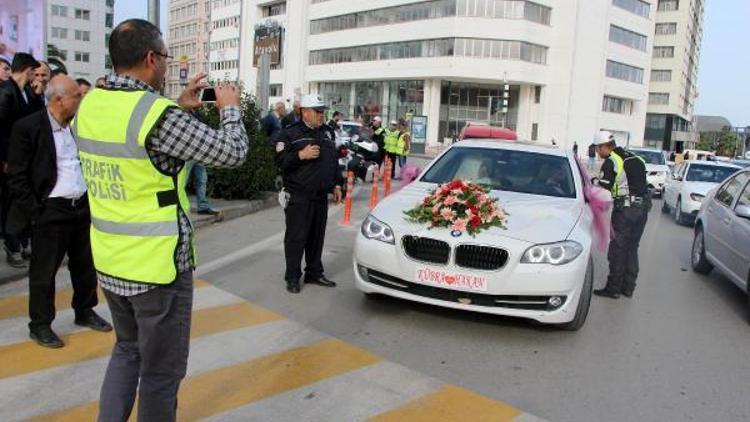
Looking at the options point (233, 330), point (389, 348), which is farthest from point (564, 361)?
point (233, 330)

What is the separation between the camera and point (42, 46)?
35.5 ft

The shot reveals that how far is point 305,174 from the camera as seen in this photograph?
659 cm

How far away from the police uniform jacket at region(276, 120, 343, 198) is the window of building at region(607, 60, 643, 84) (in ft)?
227

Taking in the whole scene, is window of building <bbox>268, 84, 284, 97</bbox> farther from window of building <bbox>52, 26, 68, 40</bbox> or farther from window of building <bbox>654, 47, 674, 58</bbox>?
window of building <bbox>654, 47, 674, 58</bbox>

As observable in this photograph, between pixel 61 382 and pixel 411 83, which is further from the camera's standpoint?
pixel 411 83

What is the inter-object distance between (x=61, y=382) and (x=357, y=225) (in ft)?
23.9

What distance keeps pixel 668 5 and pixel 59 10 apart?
291ft

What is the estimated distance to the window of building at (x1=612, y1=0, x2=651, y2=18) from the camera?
7009cm

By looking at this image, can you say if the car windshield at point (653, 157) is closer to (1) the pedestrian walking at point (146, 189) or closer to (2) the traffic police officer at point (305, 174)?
(2) the traffic police officer at point (305, 174)

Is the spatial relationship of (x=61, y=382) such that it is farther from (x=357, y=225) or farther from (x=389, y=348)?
(x=357, y=225)

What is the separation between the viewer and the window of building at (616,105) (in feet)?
232

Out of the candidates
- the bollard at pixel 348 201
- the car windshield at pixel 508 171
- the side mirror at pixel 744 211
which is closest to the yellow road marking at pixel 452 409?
the car windshield at pixel 508 171

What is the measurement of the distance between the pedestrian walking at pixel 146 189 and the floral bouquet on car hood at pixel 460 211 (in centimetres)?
300

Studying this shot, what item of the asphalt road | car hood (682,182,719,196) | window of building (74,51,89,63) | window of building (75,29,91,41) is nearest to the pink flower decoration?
the asphalt road
